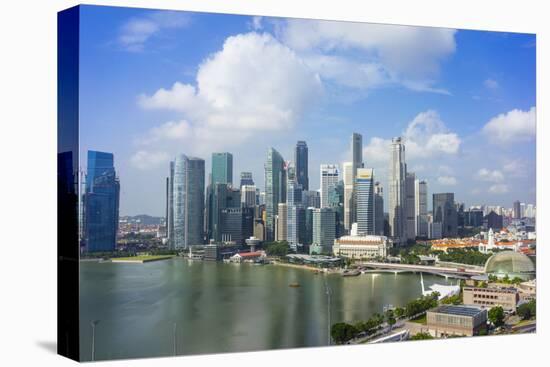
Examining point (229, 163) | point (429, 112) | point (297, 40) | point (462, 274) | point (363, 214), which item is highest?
point (297, 40)

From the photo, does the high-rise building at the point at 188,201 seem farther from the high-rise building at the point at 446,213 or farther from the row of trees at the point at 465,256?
the row of trees at the point at 465,256

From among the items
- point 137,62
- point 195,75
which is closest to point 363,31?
point 195,75

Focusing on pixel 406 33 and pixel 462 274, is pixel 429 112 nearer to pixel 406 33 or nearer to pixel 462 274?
pixel 406 33

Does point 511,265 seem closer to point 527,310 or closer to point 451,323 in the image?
Result: point 527,310

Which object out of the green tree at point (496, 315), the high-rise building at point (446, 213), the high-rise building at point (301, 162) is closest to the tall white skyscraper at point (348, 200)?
the high-rise building at point (301, 162)

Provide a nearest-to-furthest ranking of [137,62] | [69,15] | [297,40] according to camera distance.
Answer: [69,15], [137,62], [297,40]

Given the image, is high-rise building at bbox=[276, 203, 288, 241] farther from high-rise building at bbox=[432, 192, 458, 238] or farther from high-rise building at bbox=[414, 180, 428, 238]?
high-rise building at bbox=[432, 192, 458, 238]

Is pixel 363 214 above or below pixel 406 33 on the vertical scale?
below

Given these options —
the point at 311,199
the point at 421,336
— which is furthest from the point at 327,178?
the point at 421,336
